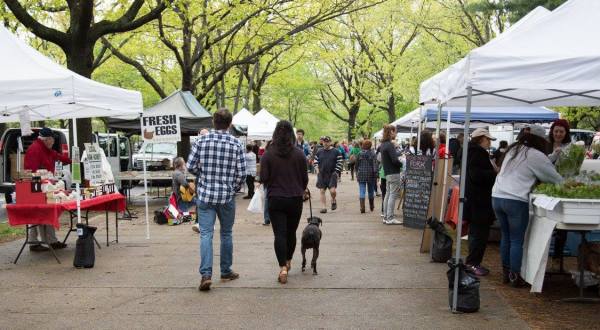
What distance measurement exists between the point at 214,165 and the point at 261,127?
58.3ft

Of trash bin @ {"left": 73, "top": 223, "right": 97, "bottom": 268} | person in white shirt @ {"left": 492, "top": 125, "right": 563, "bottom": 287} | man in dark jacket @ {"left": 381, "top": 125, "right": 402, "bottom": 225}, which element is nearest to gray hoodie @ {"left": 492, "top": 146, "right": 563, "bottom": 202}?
person in white shirt @ {"left": 492, "top": 125, "right": 563, "bottom": 287}

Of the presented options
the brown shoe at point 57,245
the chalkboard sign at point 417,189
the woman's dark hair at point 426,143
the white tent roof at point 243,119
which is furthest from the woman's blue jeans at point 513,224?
the white tent roof at point 243,119

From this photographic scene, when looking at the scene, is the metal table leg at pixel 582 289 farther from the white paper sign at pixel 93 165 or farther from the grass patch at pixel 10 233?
the grass patch at pixel 10 233

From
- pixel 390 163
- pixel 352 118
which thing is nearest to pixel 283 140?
pixel 390 163

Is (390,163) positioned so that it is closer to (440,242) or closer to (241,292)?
(440,242)

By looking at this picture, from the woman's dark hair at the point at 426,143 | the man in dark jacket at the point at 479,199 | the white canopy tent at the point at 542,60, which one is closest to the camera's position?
the white canopy tent at the point at 542,60

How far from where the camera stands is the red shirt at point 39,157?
9273 mm

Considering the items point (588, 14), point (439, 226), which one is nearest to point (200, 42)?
point (439, 226)

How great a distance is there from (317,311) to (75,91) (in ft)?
14.8

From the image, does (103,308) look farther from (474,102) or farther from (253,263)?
(474,102)

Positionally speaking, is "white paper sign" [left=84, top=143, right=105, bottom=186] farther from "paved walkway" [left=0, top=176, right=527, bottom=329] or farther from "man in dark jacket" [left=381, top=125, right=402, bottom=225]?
"man in dark jacket" [left=381, top=125, right=402, bottom=225]

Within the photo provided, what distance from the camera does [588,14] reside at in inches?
246

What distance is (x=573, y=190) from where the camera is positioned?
19.4ft

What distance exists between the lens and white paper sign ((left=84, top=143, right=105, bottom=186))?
958 centimetres
